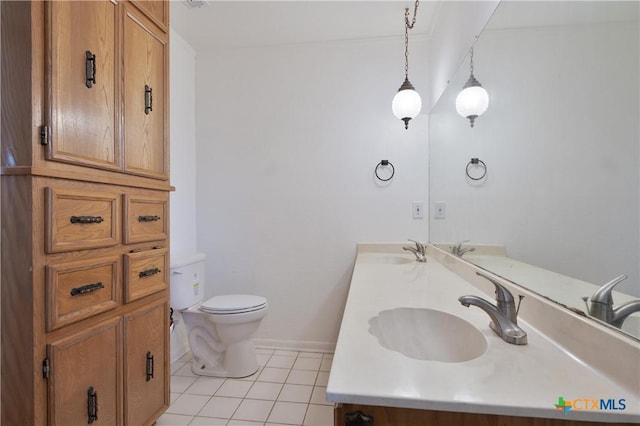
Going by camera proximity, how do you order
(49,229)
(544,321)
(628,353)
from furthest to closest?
(49,229) → (544,321) → (628,353)

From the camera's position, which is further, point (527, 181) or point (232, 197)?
point (232, 197)

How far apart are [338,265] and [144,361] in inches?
53.6

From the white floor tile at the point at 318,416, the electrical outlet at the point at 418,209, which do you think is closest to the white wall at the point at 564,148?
the electrical outlet at the point at 418,209

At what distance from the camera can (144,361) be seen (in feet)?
4.15

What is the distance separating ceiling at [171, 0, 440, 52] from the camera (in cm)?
184

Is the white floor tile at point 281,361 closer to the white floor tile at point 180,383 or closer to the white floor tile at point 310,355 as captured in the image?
the white floor tile at point 310,355

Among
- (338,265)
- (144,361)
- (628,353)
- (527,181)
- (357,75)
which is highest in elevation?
(357,75)

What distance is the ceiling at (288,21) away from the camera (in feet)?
6.04

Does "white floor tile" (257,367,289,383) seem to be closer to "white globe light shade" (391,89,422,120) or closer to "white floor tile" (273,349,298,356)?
"white floor tile" (273,349,298,356)

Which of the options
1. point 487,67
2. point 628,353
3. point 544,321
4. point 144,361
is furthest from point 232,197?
point 628,353

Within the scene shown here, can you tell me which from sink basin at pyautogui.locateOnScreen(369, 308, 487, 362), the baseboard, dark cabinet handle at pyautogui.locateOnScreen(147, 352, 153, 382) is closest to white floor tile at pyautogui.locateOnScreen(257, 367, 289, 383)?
the baseboard

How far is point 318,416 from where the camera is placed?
4.89 feet

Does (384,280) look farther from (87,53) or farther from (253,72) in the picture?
(253,72)

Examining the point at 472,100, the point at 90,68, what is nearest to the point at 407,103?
the point at 472,100
